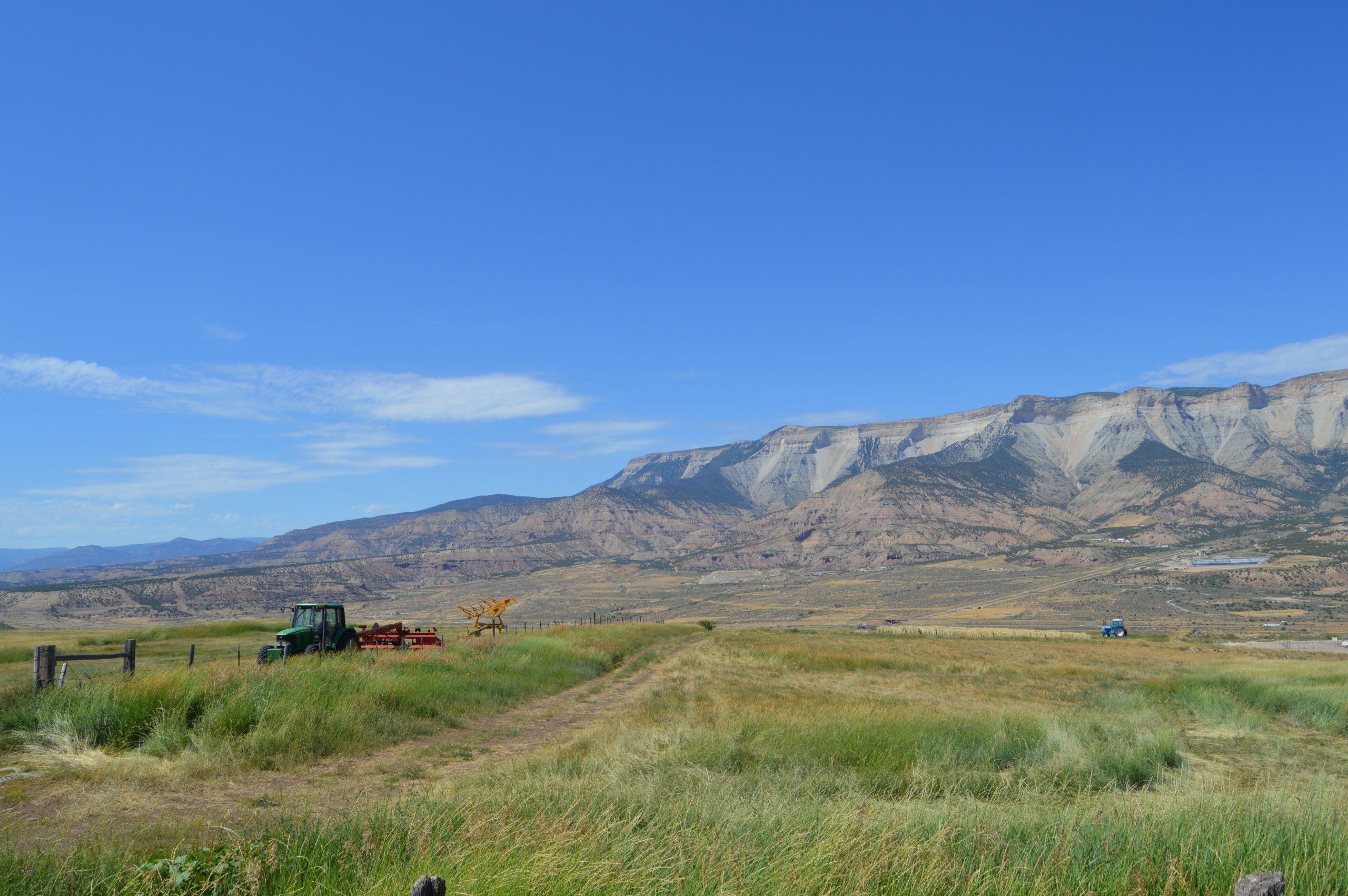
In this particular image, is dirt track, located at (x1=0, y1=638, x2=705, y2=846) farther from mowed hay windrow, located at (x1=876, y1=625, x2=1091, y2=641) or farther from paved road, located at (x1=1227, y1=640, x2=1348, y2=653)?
paved road, located at (x1=1227, y1=640, x2=1348, y2=653)

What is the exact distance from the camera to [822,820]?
566 cm

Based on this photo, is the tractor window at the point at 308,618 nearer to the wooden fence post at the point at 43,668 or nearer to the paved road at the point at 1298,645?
the wooden fence post at the point at 43,668

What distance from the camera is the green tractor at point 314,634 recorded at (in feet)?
75.6

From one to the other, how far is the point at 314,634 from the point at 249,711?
1307cm

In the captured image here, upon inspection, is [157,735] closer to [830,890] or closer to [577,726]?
[577,726]

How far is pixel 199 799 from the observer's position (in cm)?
945

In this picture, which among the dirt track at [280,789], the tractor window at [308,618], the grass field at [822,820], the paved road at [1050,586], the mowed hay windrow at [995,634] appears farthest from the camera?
the paved road at [1050,586]

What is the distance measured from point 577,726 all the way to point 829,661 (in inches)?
711

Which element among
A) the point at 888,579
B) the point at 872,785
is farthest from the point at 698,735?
the point at 888,579

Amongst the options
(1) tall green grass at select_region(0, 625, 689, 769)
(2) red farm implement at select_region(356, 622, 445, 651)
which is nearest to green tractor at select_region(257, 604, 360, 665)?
(2) red farm implement at select_region(356, 622, 445, 651)

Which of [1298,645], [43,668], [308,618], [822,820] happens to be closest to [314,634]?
[308,618]

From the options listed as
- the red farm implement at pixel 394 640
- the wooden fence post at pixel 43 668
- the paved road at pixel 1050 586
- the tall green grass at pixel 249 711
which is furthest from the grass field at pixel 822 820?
the paved road at pixel 1050 586

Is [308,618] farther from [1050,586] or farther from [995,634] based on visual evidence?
[1050,586]

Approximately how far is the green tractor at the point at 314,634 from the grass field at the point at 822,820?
1252 cm
